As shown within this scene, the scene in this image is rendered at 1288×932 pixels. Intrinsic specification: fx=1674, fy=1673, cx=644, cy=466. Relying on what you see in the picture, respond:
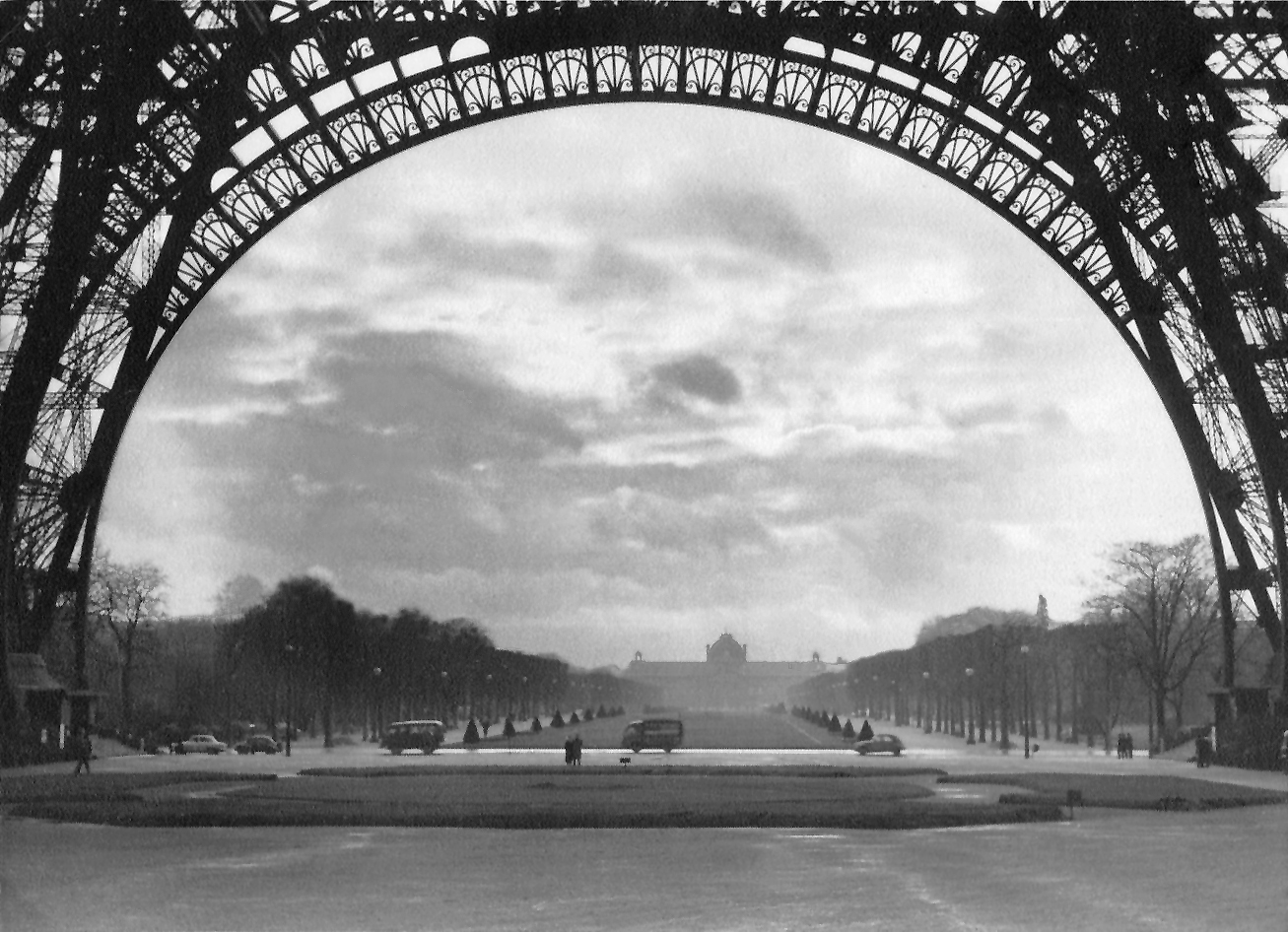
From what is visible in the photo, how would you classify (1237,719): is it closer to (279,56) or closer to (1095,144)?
(1095,144)

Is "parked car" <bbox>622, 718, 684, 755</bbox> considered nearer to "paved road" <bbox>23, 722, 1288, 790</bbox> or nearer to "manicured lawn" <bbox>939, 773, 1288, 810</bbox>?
"paved road" <bbox>23, 722, 1288, 790</bbox>

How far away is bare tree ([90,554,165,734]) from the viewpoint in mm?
102562

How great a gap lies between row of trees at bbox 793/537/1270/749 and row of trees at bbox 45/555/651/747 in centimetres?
3730

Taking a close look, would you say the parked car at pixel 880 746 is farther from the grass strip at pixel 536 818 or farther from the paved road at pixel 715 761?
the grass strip at pixel 536 818

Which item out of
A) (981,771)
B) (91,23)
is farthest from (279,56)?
(981,771)

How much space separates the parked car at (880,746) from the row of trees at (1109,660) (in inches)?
291

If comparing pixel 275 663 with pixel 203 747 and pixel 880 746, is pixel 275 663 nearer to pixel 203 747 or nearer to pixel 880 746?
pixel 203 747

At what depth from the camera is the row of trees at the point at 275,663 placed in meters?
99.9

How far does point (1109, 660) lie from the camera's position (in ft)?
339

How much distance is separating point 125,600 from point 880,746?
55.2 meters


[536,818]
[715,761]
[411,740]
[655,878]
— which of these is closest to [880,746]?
[715,761]

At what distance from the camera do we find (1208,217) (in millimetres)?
48750

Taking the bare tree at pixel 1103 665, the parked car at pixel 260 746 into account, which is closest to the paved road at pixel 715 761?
the parked car at pixel 260 746

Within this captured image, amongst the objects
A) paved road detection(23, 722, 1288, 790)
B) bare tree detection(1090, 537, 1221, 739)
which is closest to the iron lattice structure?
paved road detection(23, 722, 1288, 790)
